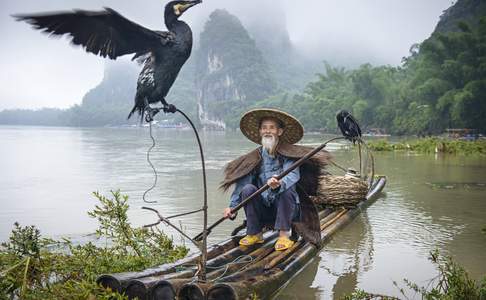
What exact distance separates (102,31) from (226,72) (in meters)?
107

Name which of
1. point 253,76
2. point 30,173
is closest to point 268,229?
point 30,173

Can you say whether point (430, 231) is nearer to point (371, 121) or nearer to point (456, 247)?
point (456, 247)

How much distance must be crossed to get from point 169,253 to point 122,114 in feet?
368

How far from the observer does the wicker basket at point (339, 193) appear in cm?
590

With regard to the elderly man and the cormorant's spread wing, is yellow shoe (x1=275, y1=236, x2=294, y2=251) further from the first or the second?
the cormorant's spread wing

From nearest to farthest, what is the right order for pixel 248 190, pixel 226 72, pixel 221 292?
pixel 221 292
pixel 248 190
pixel 226 72

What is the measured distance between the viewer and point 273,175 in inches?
156

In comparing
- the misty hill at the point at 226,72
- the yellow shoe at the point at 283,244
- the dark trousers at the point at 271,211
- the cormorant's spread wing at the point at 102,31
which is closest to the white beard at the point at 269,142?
the dark trousers at the point at 271,211

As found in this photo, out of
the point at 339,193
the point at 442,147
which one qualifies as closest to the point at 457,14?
the point at 442,147

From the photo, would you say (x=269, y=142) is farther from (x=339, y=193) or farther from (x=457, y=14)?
(x=457, y=14)

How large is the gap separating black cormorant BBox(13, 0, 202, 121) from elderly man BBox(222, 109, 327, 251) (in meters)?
1.04

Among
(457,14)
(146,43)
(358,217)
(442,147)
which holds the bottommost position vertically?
(358,217)

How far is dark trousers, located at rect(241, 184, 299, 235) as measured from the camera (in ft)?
12.7

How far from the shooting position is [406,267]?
14.5 feet
